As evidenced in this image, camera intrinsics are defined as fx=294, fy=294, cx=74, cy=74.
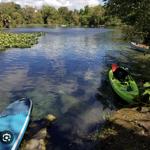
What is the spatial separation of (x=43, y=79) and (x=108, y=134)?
1316 cm

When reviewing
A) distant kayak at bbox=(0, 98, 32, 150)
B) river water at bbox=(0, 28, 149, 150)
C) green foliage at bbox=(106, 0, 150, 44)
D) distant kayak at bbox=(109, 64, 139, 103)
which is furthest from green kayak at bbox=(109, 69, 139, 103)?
distant kayak at bbox=(0, 98, 32, 150)

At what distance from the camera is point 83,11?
16350cm

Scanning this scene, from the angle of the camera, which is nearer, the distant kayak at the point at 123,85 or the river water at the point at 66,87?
the river water at the point at 66,87

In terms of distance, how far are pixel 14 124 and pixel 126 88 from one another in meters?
8.14

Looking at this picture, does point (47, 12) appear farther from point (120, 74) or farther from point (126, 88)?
point (126, 88)

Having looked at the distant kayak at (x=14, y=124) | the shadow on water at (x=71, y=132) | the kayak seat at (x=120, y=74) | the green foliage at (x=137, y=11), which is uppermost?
the green foliage at (x=137, y=11)

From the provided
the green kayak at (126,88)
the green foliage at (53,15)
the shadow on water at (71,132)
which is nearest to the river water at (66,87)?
the shadow on water at (71,132)

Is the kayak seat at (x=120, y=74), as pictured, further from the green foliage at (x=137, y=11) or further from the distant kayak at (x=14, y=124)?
the distant kayak at (x=14, y=124)

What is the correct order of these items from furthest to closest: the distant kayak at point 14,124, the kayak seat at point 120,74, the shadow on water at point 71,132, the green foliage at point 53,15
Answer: the green foliage at point 53,15, the kayak seat at point 120,74, the shadow on water at point 71,132, the distant kayak at point 14,124

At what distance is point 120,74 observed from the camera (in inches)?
832

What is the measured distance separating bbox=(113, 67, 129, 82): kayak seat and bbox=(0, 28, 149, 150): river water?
107 cm

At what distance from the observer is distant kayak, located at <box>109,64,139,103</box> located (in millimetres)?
16391

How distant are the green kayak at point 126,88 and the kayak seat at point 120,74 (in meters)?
0.55

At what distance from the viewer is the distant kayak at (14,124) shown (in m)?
10.4
